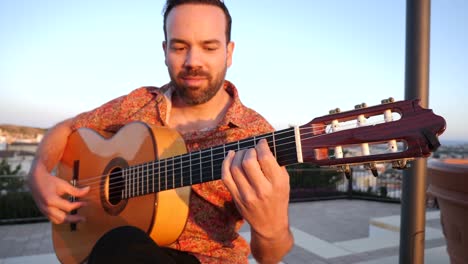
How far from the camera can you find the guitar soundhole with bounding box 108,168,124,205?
1.89 metres

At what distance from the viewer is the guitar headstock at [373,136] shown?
3.28ft

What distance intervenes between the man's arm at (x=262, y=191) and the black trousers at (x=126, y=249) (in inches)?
15.0

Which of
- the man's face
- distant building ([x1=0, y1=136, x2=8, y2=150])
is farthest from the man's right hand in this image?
distant building ([x1=0, y1=136, x2=8, y2=150])

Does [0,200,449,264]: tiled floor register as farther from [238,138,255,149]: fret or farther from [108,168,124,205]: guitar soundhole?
[238,138,255,149]: fret

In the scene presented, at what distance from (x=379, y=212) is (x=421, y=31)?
6.34m

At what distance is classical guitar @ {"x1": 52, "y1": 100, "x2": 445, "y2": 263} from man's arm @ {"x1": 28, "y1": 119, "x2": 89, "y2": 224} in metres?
0.07

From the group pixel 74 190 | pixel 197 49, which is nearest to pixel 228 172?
pixel 197 49

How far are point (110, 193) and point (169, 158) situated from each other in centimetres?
60

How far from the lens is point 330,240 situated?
4.93 meters

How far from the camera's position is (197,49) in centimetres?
179

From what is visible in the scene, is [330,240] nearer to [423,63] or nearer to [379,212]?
[379,212]

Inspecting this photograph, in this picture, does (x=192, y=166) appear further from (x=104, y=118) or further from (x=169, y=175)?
(x=104, y=118)

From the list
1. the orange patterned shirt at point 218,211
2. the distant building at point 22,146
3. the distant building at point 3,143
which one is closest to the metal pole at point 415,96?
the orange patterned shirt at point 218,211

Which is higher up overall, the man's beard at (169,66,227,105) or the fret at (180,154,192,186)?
the man's beard at (169,66,227,105)
